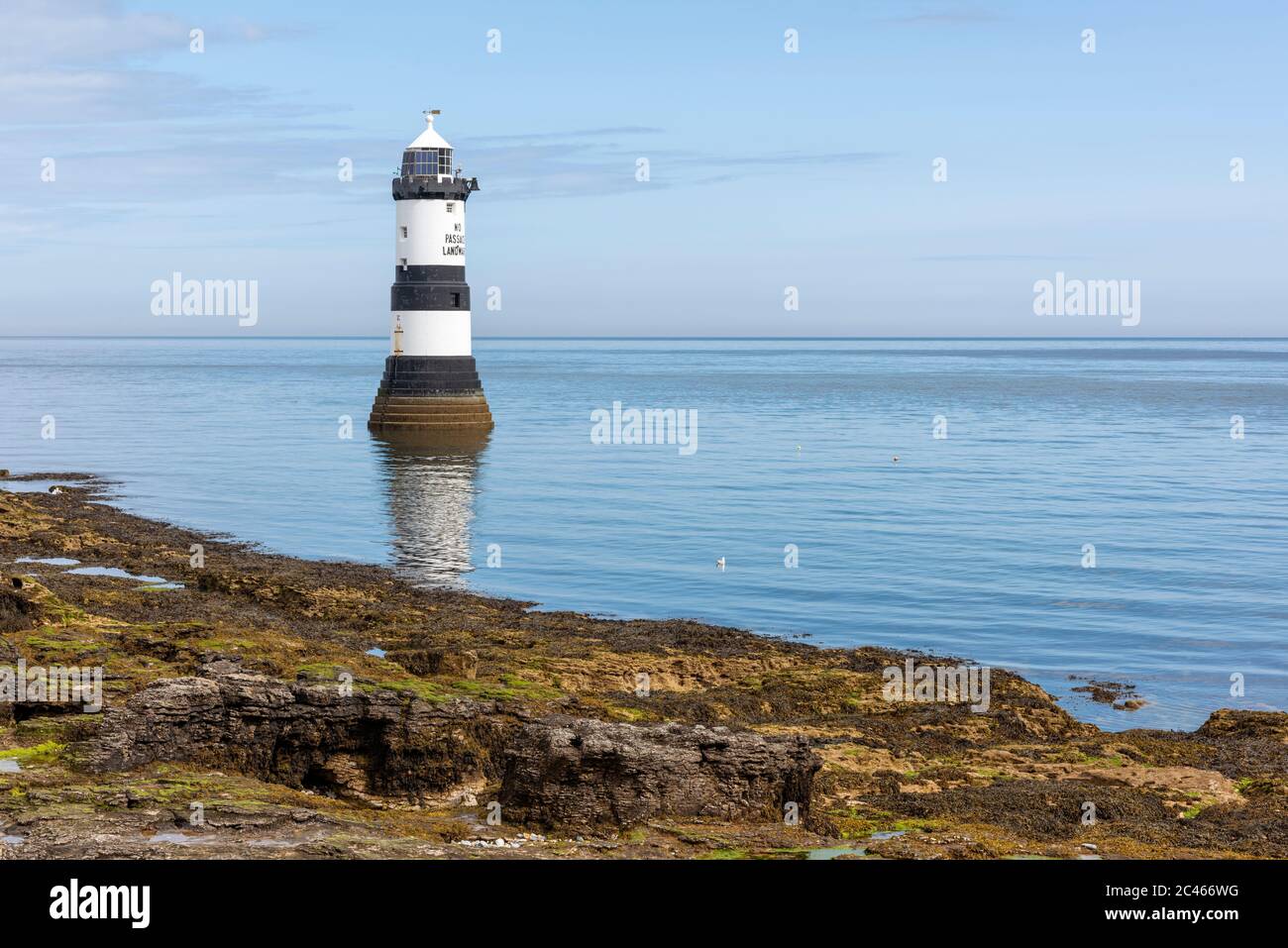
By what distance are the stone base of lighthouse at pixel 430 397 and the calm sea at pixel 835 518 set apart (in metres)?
2.79

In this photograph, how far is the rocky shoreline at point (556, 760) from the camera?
1384 centimetres

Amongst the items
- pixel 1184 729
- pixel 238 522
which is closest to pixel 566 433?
pixel 238 522

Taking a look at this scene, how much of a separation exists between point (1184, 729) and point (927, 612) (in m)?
9.62

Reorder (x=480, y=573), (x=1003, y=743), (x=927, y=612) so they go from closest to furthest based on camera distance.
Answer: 1. (x=1003, y=743)
2. (x=927, y=612)
3. (x=480, y=573)

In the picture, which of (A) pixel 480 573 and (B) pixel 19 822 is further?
(A) pixel 480 573

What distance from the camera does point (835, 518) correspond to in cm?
4919

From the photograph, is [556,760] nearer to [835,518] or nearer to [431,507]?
[835,518]

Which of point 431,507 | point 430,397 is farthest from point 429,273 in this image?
point 431,507

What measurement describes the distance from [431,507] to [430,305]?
2078 centimetres

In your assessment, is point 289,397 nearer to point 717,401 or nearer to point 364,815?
point 717,401

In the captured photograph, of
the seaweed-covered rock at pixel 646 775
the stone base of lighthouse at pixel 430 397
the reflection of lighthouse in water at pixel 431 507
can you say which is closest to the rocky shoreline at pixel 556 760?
the seaweed-covered rock at pixel 646 775

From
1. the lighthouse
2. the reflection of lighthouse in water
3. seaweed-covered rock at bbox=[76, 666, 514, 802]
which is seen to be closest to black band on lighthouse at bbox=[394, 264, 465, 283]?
the lighthouse

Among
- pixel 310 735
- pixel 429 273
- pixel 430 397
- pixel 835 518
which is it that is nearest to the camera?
pixel 310 735

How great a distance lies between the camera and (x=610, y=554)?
41.7 metres
